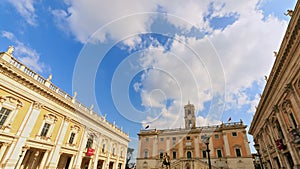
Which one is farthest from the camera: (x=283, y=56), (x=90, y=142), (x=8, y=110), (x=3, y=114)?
(x=90, y=142)

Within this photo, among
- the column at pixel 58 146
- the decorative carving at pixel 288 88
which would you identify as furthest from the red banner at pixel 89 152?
the decorative carving at pixel 288 88

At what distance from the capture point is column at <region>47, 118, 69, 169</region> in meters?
16.7

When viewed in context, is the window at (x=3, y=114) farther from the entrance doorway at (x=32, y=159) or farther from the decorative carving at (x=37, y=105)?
the entrance doorway at (x=32, y=159)

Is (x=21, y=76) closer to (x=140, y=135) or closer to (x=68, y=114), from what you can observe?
(x=68, y=114)

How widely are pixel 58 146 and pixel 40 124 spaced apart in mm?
3588

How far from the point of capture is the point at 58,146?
691 inches

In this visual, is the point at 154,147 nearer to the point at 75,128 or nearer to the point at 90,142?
the point at 90,142

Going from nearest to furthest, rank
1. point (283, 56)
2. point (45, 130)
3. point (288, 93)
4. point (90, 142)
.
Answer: point (283, 56) → point (288, 93) → point (45, 130) → point (90, 142)

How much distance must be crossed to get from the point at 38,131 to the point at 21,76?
5949 millimetres

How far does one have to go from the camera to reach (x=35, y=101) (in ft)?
50.2

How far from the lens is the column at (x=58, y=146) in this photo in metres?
16.7

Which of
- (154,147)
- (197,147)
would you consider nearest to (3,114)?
(154,147)

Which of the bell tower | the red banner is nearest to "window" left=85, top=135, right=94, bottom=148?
the red banner

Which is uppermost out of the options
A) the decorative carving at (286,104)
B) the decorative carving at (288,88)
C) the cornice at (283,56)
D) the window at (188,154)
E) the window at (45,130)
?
the cornice at (283,56)
